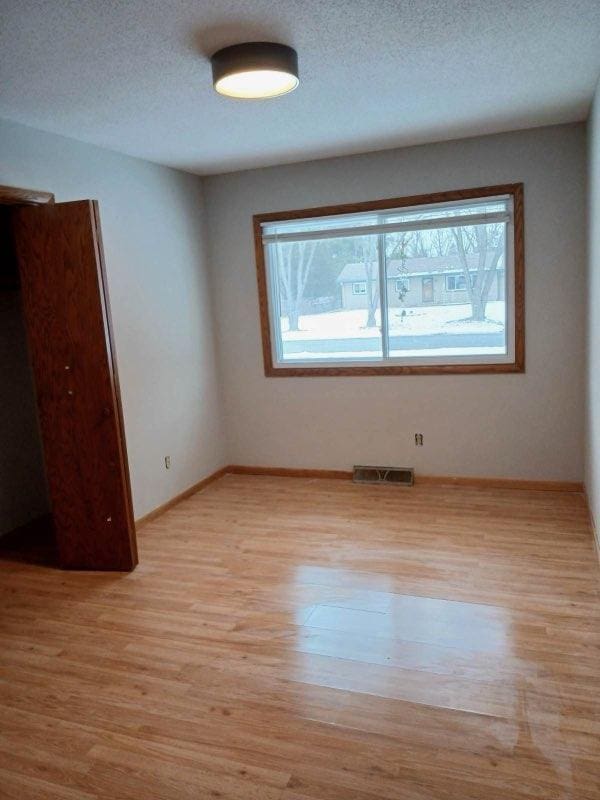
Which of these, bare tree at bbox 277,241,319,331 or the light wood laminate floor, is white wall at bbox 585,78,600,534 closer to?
the light wood laminate floor

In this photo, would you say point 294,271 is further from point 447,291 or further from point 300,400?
point 447,291

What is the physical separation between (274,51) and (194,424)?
9.76ft

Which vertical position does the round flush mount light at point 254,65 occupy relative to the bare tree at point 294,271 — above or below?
above

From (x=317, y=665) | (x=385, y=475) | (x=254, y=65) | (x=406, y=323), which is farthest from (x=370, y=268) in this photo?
(x=317, y=665)

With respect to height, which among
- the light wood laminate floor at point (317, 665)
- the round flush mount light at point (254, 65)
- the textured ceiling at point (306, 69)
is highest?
the textured ceiling at point (306, 69)

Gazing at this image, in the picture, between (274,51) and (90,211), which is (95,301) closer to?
(90,211)

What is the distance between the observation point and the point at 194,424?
15.6ft

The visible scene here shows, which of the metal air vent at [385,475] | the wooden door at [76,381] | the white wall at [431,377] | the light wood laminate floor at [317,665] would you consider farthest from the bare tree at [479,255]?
the wooden door at [76,381]

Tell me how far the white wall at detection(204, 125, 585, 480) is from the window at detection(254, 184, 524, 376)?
10 centimetres

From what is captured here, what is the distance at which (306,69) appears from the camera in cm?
265

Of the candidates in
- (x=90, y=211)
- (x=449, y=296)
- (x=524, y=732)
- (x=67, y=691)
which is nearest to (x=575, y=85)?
(x=449, y=296)

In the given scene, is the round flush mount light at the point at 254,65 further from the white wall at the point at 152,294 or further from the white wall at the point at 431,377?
the white wall at the point at 431,377

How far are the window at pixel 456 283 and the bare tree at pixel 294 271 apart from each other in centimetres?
108

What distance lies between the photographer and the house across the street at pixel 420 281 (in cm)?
424
